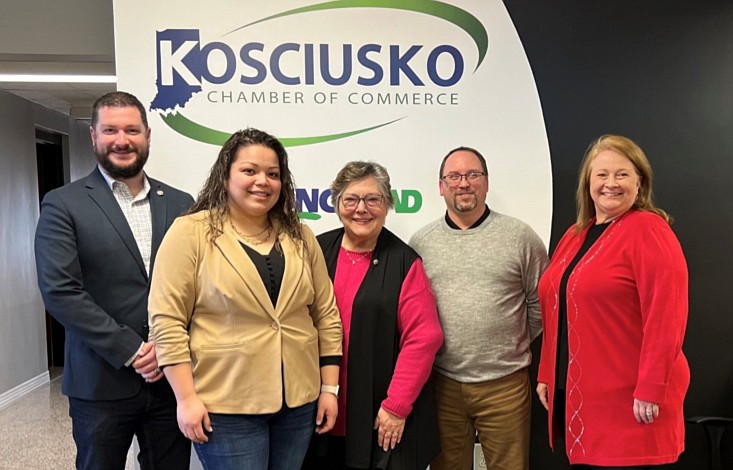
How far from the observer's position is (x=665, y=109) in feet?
9.05

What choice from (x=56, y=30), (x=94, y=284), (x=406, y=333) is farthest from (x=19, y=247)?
(x=406, y=333)

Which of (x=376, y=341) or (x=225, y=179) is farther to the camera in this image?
(x=376, y=341)

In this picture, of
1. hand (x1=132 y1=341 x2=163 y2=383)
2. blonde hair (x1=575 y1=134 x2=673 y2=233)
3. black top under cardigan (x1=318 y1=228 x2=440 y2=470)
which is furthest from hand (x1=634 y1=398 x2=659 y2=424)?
hand (x1=132 y1=341 x2=163 y2=383)

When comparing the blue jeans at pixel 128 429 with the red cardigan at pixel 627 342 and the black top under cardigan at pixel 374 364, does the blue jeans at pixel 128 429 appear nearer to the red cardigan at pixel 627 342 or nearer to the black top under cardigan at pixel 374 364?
the black top under cardigan at pixel 374 364

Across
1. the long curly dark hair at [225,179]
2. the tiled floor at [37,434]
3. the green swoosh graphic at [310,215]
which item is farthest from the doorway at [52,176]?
the long curly dark hair at [225,179]

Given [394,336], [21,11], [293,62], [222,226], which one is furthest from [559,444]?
[21,11]

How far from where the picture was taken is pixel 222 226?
164 cm

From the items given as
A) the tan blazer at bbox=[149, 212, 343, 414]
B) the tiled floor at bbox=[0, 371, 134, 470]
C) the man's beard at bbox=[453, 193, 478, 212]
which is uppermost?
the man's beard at bbox=[453, 193, 478, 212]

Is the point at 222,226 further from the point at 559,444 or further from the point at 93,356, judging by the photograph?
the point at 559,444

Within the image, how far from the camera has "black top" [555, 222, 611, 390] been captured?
183 cm

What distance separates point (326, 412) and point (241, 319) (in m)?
0.43

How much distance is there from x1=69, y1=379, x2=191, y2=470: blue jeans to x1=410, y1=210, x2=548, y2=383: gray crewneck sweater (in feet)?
3.18

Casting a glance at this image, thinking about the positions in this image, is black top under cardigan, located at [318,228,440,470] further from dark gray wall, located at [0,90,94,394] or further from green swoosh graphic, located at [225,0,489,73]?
dark gray wall, located at [0,90,94,394]

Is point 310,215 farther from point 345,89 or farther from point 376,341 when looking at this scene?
point 376,341
